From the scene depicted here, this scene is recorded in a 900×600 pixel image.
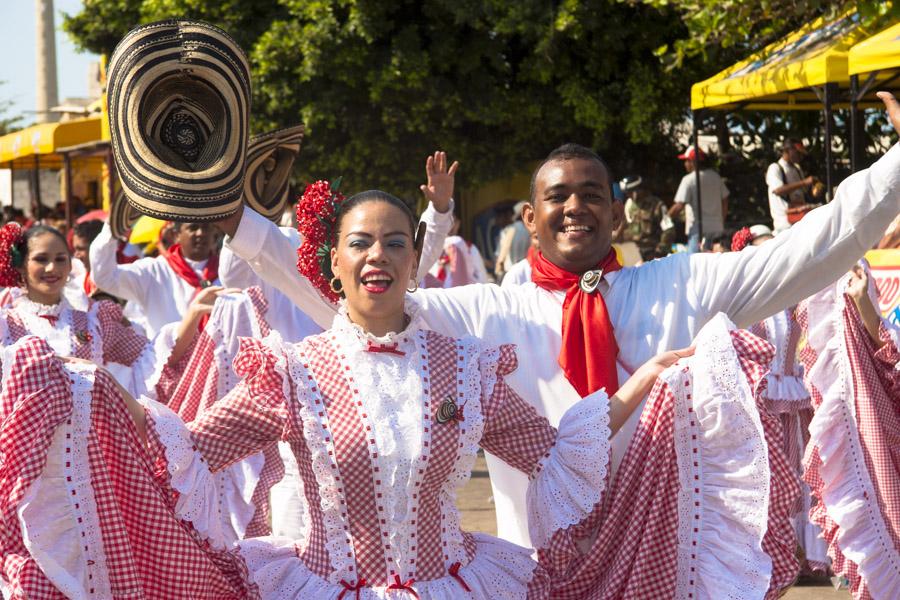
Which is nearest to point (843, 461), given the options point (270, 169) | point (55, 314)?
point (270, 169)

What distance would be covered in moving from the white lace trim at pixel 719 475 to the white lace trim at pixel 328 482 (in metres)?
0.85

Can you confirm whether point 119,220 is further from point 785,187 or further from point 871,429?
point 785,187

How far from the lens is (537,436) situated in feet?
11.6

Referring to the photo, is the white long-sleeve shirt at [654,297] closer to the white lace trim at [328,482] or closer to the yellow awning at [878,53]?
the white lace trim at [328,482]

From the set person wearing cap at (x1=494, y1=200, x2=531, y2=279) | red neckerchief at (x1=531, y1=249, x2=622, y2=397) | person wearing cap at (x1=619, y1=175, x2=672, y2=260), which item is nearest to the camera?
red neckerchief at (x1=531, y1=249, x2=622, y2=397)

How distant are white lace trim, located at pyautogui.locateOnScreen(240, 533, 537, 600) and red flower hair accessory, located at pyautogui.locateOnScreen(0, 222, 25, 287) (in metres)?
4.48

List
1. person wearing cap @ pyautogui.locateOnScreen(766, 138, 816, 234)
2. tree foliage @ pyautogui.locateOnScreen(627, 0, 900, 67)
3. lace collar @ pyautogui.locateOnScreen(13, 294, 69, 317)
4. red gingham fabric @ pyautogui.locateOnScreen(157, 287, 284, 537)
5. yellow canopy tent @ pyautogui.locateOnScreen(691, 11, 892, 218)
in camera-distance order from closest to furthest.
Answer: red gingham fabric @ pyautogui.locateOnScreen(157, 287, 284, 537) → lace collar @ pyautogui.locateOnScreen(13, 294, 69, 317) → tree foliage @ pyautogui.locateOnScreen(627, 0, 900, 67) → yellow canopy tent @ pyautogui.locateOnScreen(691, 11, 892, 218) → person wearing cap @ pyautogui.locateOnScreen(766, 138, 816, 234)


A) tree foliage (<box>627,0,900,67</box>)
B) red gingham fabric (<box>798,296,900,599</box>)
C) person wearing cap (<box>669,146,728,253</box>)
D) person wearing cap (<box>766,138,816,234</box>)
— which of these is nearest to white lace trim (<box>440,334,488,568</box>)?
red gingham fabric (<box>798,296,900,599</box>)

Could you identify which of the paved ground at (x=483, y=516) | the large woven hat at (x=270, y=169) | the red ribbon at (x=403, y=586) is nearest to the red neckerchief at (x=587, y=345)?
the red ribbon at (x=403, y=586)

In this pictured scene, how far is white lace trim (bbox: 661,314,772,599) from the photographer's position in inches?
134

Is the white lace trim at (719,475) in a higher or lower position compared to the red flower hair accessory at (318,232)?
lower

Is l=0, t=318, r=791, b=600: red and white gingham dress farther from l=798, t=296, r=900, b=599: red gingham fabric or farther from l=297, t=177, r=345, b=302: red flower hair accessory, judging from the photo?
l=798, t=296, r=900, b=599: red gingham fabric

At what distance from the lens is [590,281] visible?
402 cm

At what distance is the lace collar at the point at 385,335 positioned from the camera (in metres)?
3.56
